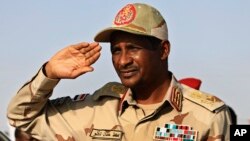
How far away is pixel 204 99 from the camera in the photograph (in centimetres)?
489

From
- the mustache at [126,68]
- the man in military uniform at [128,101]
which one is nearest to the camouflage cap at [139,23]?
the man in military uniform at [128,101]

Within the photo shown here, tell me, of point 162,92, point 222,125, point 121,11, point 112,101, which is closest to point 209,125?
point 222,125

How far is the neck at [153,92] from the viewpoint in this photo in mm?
4828

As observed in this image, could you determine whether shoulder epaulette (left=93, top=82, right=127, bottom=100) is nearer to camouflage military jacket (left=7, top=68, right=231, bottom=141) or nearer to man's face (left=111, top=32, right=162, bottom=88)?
camouflage military jacket (left=7, top=68, right=231, bottom=141)

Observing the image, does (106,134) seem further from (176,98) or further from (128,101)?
(176,98)

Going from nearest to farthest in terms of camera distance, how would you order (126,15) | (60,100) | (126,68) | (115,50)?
1. (126,68)
2. (115,50)
3. (126,15)
4. (60,100)

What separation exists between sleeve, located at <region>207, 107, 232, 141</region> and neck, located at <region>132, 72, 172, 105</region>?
17.3 inches

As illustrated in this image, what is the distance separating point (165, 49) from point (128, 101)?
0.48 meters

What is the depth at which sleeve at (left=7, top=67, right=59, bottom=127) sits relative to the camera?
458cm

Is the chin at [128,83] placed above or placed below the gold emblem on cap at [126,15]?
below

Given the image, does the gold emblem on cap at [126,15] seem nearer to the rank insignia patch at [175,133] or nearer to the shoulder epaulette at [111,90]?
the shoulder epaulette at [111,90]

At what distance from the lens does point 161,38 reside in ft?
15.8

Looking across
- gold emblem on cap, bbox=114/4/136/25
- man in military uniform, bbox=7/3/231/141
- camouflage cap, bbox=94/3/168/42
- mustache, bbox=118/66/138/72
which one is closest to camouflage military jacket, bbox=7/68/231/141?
man in military uniform, bbox=7/3/231/141

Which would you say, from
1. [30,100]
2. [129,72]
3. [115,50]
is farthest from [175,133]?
[30,100]
